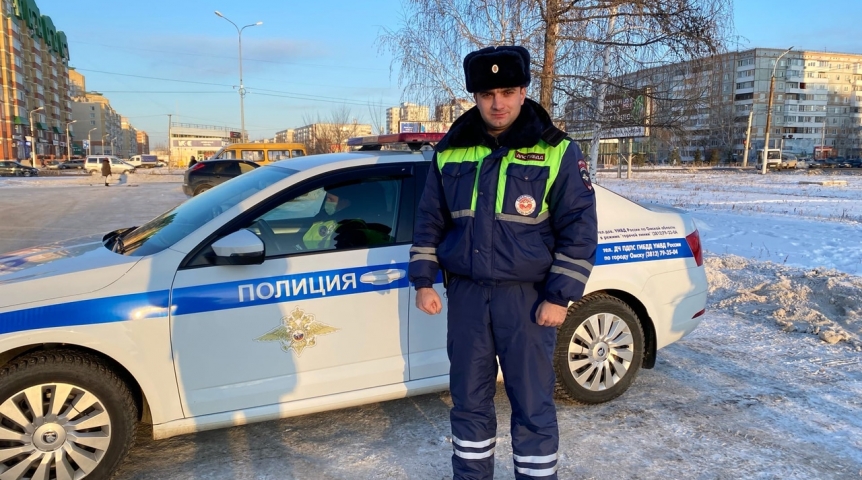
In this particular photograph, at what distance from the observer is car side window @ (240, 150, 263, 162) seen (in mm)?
20000

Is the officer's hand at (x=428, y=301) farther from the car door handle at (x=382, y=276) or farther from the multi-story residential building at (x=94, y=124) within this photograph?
the multi-story residential building at (x=94, y=124)

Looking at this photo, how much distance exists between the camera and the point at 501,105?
2.19 m

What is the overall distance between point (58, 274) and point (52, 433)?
2.33ft

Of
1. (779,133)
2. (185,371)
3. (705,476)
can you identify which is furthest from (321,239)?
(779,133)

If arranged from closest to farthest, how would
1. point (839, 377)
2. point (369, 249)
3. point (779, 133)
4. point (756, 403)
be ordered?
point (369, 249) → point (756, 403) → point (839, 377) → point (779, 133)

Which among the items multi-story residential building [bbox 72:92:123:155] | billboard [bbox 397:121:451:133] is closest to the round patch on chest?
billboard [bbox 397:121:451:133]

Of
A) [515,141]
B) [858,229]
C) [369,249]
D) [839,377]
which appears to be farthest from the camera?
[858,229]

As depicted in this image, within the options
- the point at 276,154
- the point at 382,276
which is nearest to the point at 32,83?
the point at 276,154

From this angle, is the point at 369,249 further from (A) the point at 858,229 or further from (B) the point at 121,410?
(A) the point at 858,229

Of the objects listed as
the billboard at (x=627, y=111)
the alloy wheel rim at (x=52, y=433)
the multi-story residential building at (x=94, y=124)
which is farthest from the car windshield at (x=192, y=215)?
the multi-story residential building at (x=94, y=124)

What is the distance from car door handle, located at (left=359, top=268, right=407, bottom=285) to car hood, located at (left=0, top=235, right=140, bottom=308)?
3.69ft

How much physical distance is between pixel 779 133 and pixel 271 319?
12332 centimetres

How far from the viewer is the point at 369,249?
304cm

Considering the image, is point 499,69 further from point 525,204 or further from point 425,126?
point 425,126
